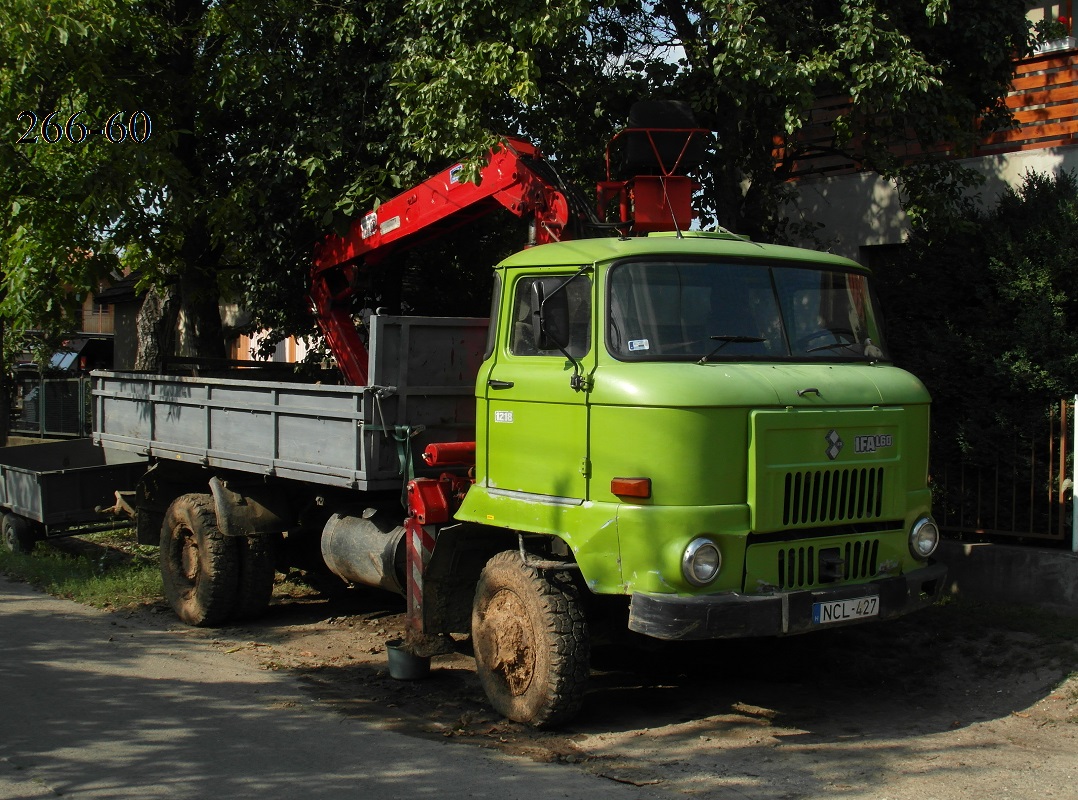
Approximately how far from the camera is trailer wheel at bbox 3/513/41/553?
40.7 feet

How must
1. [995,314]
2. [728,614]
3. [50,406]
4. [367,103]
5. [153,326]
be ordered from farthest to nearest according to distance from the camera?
1. [50,406]
2. [153,326]
3. [367,103]
4. [995,314]
5. [728,614]

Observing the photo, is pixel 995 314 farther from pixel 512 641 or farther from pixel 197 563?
pixel 197 563

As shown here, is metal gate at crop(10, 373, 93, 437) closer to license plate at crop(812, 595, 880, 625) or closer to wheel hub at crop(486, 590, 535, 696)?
wheel hub at crop(486, 590, 535, 696)

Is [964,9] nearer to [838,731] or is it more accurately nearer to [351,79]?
[351,79]

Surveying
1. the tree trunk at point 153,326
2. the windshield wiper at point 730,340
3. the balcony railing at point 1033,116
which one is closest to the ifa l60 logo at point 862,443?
the windshield wiper at point 730,340

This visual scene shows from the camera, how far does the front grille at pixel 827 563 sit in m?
6.05

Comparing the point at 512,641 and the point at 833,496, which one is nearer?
the point at 833,496

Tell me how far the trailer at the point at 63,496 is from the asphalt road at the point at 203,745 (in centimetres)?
334

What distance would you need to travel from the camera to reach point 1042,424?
914cm

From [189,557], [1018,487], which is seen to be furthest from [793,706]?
[189,557]

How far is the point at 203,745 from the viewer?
6051mm

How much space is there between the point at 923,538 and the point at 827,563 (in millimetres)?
802
